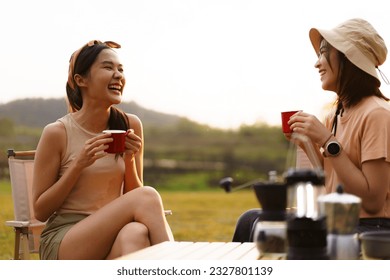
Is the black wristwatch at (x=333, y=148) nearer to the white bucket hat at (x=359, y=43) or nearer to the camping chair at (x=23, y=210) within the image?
the white bucket hat at (x=359, y=43)

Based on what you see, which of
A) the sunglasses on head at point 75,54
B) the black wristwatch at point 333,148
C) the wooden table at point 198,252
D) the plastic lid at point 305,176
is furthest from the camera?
the sunglasses on head at point 75,54

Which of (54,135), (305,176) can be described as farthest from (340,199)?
(54,135)

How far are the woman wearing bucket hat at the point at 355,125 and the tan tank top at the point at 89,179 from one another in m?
0.54

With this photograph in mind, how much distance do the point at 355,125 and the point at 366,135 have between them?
68mm

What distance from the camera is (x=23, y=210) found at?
2.91 metres

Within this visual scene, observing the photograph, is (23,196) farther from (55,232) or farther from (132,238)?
(132,238)

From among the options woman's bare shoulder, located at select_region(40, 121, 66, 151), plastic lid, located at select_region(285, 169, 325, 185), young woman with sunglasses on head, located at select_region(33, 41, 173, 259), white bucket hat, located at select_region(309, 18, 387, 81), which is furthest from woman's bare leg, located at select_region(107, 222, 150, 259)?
white bucket hat, located at select_region(309, 18, 387, 81)

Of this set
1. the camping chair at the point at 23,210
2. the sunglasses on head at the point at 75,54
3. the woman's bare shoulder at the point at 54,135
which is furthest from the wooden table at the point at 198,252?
the camping chair at the point at 23,210

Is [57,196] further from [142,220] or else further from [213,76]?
[213,76]

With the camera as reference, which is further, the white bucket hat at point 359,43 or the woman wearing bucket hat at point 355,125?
the white bucket hat at point 359,43

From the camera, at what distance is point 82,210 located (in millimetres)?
2418

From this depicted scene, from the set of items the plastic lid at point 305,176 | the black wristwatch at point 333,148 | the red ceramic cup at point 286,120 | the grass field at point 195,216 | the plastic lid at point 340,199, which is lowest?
the grass field at point 195,216

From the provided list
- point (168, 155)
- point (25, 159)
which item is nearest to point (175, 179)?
point (168, 155)

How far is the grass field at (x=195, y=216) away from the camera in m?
5.49
